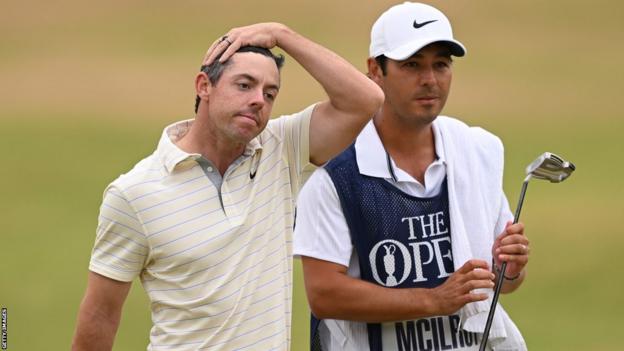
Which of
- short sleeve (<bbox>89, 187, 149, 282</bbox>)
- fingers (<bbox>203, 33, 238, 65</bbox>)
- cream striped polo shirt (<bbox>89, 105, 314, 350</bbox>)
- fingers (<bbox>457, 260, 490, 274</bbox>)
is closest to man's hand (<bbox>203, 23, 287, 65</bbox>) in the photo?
fingers (<bbox>203, 33, 238, 65</bbox>)

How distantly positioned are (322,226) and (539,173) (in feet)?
2.47

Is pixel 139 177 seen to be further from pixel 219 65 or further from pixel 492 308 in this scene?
pixel 492 308

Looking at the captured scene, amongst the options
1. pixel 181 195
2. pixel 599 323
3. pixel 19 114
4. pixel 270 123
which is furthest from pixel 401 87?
pixel 19 114

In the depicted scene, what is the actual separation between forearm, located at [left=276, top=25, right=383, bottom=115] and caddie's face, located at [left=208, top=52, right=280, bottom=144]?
12cm

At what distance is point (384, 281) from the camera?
15.4ft

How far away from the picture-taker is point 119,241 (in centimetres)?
413

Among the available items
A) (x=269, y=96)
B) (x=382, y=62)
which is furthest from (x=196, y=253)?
(x=382, y=62)

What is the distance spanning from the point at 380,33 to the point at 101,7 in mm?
11693

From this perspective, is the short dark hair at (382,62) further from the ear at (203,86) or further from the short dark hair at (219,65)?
the ear at (203,86)

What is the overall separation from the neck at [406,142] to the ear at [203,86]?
732mm

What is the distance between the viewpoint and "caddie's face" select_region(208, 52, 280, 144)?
13.7ft

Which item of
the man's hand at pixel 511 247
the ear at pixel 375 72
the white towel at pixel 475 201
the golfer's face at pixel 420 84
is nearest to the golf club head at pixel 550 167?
the white towel at pixel 475 201

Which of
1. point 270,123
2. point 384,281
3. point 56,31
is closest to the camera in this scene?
point 270,123

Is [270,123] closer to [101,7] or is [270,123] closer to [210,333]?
[210,333]
